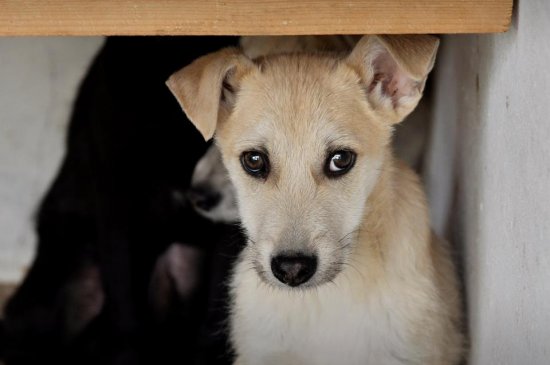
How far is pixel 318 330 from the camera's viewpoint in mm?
2799

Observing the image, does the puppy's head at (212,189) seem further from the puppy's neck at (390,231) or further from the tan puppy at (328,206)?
the puppy's neck at (390,231)

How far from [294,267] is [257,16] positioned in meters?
0.63

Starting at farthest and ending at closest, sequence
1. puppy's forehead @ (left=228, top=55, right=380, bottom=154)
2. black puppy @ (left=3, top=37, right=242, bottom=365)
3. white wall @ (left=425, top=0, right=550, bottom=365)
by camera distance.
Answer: black puppy @ (left=3, top=37, right=242, bottom=365)
puppy's forehead @ (left=228, top=55, right=380, bottom=154)
white wall @ (left=425, top=0, right=550, bottom=365)

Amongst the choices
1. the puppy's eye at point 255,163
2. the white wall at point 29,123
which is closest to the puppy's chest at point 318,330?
the puppy's eye at point 255,163

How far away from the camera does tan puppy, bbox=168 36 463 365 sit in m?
2.53

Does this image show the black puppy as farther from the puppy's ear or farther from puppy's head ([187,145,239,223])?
the puppy's ear

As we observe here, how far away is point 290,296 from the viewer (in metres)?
2.82

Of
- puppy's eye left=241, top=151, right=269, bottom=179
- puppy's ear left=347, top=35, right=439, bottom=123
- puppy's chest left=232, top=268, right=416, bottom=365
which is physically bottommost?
puppy's chest left=232, top=268, right=416, bottom=365

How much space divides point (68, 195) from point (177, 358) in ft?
2.59

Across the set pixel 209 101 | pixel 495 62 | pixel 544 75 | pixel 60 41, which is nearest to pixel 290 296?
pixel 209 101

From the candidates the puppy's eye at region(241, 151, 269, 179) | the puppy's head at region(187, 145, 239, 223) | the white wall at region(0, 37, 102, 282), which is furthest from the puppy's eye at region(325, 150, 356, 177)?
the white wall at region(0, 37, 102, 282)

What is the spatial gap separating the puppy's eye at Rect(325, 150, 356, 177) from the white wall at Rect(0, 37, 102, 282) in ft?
6.73

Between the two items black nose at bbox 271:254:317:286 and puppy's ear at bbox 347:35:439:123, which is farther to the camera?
puppy's ear at bbox 347:35:439:123

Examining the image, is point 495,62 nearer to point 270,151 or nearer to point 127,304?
point 270,151
